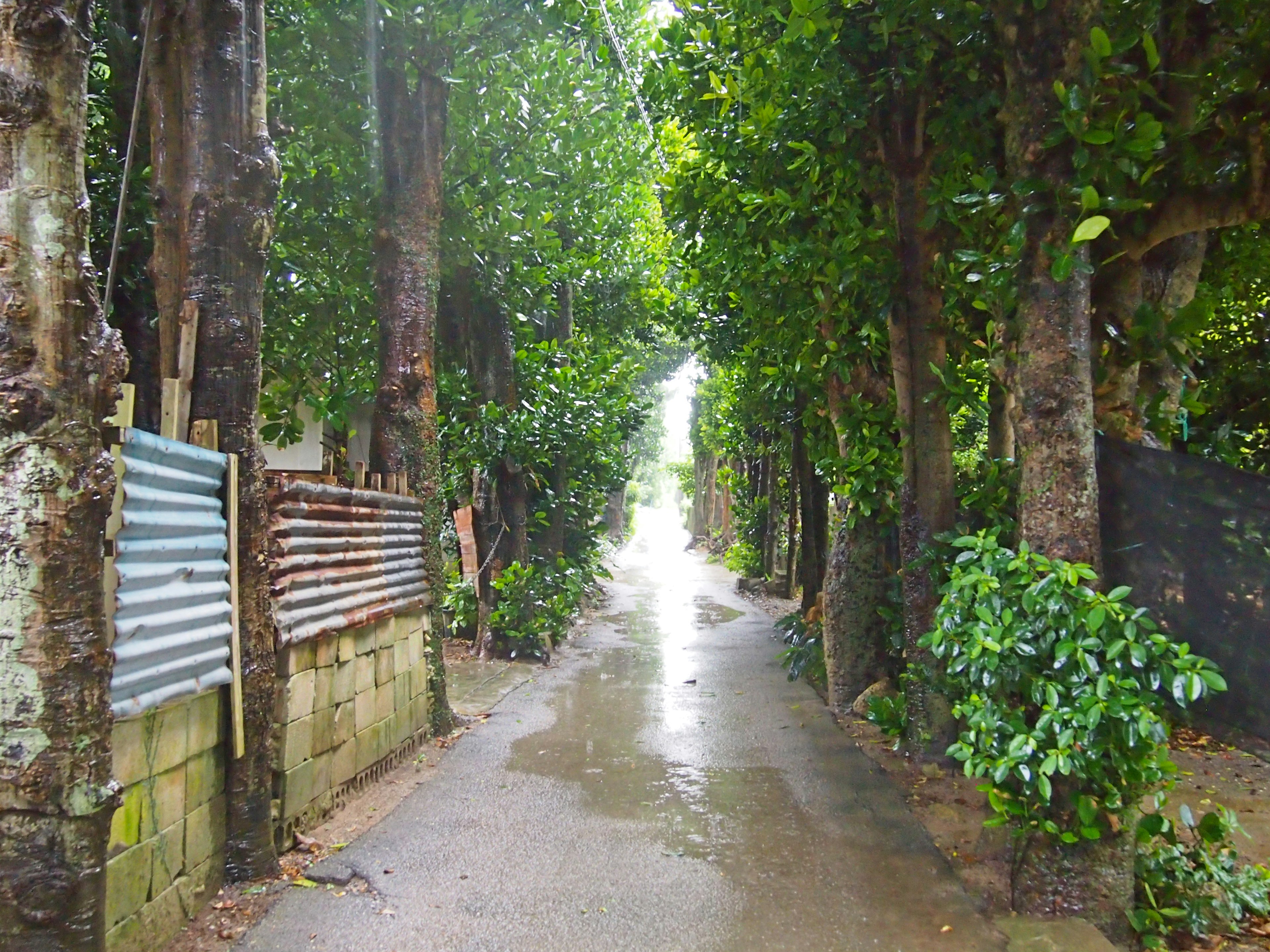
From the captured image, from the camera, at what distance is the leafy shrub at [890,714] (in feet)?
23.9

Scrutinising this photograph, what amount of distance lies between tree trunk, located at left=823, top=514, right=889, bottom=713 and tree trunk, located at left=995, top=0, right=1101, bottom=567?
3.81 m

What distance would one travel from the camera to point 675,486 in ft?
342

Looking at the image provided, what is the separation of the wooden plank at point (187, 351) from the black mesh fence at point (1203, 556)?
4.44 m

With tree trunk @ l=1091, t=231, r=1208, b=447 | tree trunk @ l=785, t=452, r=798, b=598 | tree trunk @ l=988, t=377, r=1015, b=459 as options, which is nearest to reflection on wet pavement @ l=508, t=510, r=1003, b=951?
tree trunk @ l=1091, t=231, r=1208, b=447

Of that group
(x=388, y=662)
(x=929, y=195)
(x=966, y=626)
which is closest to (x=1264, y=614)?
(x=966, y=626)

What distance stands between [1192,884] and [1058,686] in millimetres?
1369

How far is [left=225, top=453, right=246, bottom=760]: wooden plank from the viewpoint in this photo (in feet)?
13.5

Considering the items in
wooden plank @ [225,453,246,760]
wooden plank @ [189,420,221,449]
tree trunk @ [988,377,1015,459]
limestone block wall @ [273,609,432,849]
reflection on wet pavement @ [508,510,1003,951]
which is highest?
tree trunk @ [988,377,1015,459]

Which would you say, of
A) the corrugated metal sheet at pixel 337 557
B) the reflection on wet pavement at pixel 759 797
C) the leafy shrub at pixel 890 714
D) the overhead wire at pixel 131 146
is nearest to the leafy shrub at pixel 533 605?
the reflection on wet pavement at pixel 759 797

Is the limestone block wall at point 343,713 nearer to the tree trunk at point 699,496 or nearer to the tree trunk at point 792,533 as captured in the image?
the tree trunk at point 792,533

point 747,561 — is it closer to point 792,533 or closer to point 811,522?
point 792,533

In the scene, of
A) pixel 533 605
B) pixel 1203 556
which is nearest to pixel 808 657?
pixel 533 605

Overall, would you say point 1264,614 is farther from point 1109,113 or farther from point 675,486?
point 675,486

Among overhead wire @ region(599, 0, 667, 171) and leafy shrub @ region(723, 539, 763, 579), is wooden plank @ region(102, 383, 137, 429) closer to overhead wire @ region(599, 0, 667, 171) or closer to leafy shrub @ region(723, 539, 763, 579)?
overhead wire @ region(599, 0, 667, 171)
